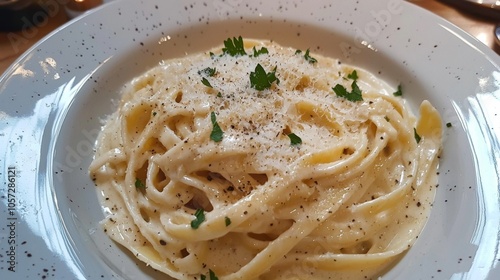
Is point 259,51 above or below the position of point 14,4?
below

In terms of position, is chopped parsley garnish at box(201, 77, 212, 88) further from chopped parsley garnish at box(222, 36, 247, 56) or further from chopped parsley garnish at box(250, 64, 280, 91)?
chopped parsley garnish at box(222, 36, 247, 56)

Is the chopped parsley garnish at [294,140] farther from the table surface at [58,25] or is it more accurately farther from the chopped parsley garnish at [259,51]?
Answer: the table surface at [58,25]

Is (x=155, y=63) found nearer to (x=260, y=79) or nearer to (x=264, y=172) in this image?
(x=260, y=79)

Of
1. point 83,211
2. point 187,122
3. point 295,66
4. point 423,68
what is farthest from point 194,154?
point 423,68

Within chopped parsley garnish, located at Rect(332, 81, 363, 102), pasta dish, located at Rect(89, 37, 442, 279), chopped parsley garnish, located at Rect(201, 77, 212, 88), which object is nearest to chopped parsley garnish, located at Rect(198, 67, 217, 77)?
pasta dish, located at Rect(89, 37, 442, 279)
